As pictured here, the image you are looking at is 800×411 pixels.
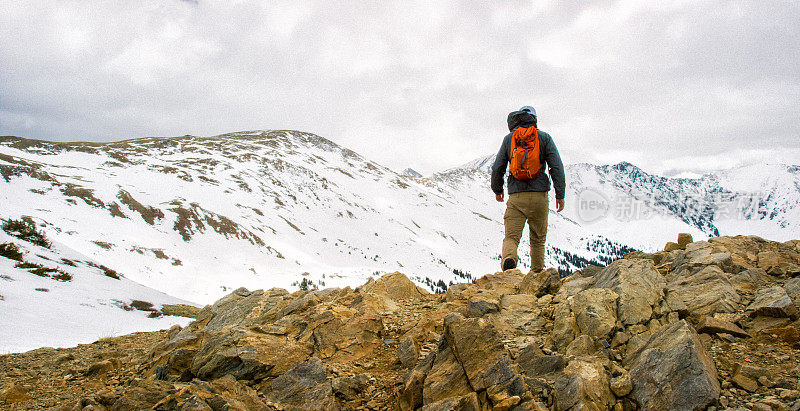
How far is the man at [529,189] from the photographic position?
31.1 feet

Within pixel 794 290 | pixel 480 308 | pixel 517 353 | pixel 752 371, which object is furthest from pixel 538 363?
pixel 794 290

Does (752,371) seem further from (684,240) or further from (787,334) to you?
(684,240)

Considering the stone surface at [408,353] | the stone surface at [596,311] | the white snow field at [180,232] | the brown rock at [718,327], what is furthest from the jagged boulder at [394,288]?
the white snow field at [180,232]

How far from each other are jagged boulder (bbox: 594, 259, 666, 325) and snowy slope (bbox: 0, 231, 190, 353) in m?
19.0

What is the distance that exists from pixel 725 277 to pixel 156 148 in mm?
189486

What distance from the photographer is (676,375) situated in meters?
4.34

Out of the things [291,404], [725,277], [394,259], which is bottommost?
[291,404]

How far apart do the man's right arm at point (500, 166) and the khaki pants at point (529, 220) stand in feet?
1.53

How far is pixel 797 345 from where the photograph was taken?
4762mm

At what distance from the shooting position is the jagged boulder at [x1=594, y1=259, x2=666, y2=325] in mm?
6086

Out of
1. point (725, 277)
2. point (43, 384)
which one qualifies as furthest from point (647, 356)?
point (43, 384)

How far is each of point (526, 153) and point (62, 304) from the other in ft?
85.7

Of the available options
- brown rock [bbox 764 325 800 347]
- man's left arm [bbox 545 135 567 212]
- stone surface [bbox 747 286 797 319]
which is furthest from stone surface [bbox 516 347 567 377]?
man's left arm [bbox 545 135 567 212]

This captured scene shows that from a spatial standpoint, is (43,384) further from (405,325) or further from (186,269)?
(186,269)
